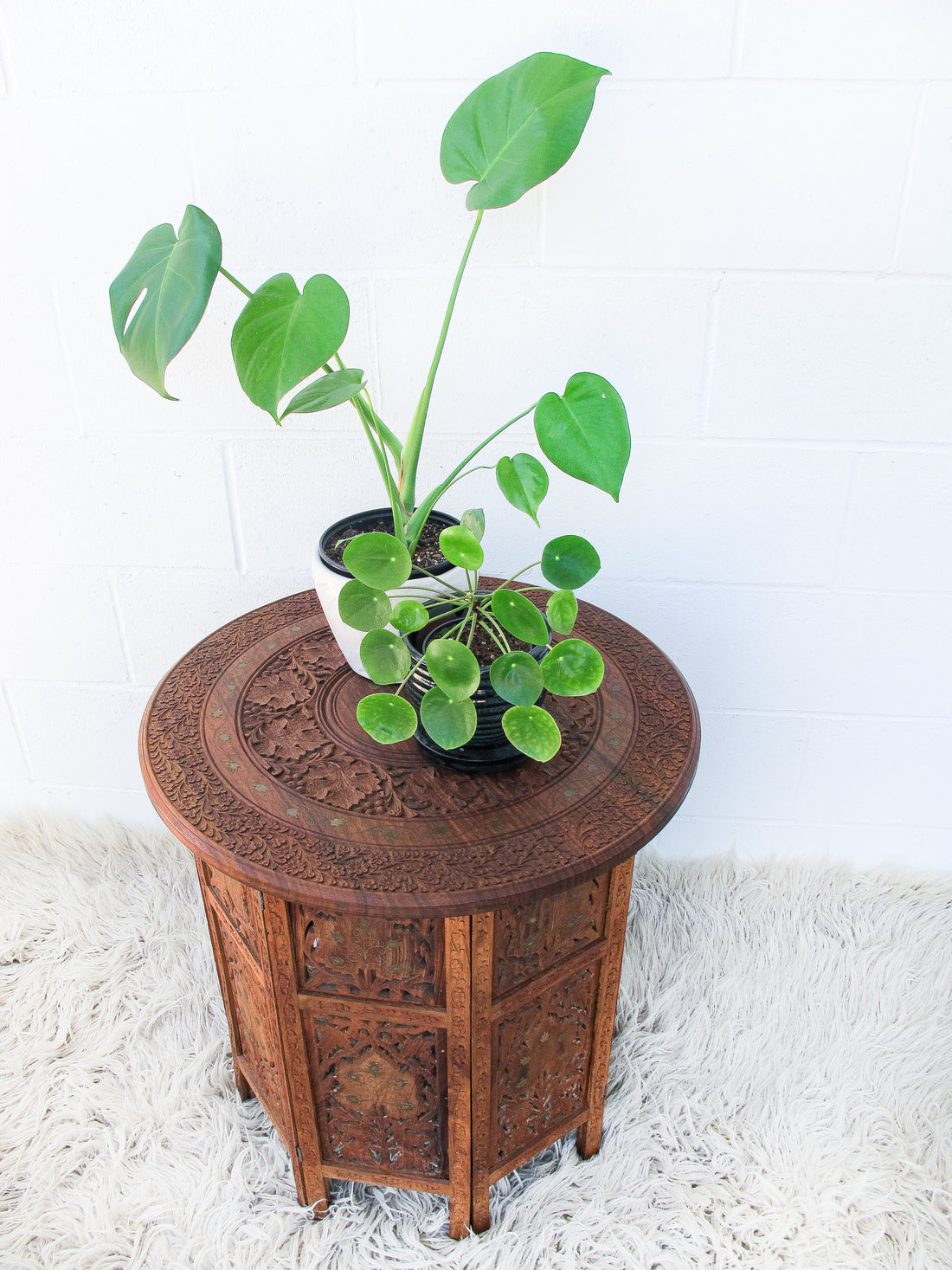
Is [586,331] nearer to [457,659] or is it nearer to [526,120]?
[526,120]

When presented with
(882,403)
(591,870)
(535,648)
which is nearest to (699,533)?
(882,403)

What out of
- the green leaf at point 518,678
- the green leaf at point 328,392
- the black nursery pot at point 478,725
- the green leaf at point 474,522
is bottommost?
the black nursery pot at point 478,725

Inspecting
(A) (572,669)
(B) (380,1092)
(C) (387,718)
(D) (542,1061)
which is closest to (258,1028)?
(B) (380,1092)

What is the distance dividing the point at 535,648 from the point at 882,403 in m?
0.63

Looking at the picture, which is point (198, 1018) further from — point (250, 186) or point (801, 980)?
point (250, 186)

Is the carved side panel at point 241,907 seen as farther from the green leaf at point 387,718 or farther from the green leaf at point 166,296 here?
the green leaf at point 166,296

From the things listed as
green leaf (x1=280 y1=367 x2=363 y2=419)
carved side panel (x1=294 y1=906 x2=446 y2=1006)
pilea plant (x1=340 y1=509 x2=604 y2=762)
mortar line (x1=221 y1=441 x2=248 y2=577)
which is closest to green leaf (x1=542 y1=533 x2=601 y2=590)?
pilea plant (x1=340 y1=509 x2=604 y2=762)

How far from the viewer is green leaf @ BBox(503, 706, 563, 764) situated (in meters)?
0.81

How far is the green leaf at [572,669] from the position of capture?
2.69ft

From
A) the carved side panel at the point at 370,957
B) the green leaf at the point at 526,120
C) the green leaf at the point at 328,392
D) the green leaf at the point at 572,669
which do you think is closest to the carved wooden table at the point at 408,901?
the carved side panel at the point at 370,957

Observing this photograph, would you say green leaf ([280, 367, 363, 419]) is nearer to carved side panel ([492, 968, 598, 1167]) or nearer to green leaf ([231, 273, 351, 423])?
green leaf ([231, 273, 351, 423])

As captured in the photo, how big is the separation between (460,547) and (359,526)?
0.28 meters

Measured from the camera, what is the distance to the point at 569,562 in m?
0.87

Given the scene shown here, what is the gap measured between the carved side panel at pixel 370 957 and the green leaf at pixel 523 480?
0.39 metres
